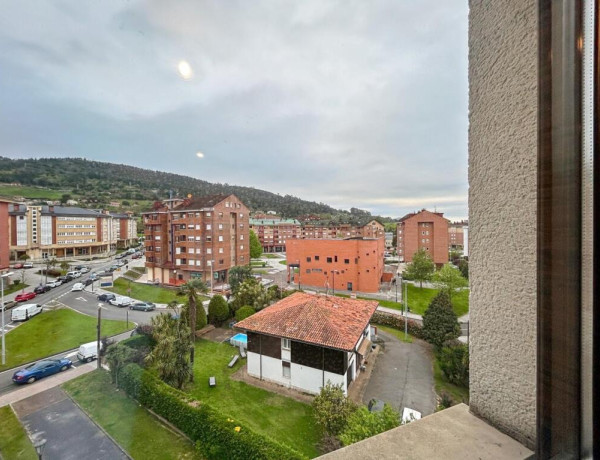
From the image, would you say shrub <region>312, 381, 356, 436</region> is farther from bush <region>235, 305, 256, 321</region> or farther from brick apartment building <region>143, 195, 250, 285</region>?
brick apartment building <region>143, 195, 250, 285</region>

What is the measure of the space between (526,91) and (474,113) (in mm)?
144

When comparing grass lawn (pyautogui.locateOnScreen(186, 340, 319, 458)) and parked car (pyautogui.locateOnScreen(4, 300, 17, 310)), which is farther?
parked car (pyautogui.locateOnScreen(4, 300, 17, 310))

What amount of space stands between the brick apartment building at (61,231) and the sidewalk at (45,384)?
7.26ft

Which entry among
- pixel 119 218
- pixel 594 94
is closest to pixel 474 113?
pixel 594 94

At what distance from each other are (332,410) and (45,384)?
199 inches

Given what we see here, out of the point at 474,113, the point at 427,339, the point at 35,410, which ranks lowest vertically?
the point at 427,339

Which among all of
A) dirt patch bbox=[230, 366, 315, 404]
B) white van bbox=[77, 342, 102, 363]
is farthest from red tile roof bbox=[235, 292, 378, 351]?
white van bbox=[77, 342, 102, 363]

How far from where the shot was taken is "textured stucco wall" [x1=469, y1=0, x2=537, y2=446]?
51 centimetres

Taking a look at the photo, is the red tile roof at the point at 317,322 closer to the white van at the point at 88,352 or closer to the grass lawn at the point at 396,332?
the grass lawn at the point at 396,332

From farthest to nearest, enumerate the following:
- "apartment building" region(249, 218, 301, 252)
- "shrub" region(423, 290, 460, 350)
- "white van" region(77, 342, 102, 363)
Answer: "apartment building" region(249, 218, 301, 252), "shrub" region(423, 290, 460, 350), "white van" region(77, 342, 102, 363)

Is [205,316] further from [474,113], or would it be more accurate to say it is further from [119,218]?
[474,113]

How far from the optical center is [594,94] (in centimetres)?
37

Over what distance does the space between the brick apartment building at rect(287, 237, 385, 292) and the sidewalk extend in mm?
11022

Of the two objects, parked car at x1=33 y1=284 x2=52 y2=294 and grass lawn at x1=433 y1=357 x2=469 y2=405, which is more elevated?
parked car at x1=33 y1=284 x2=52 y2=294
